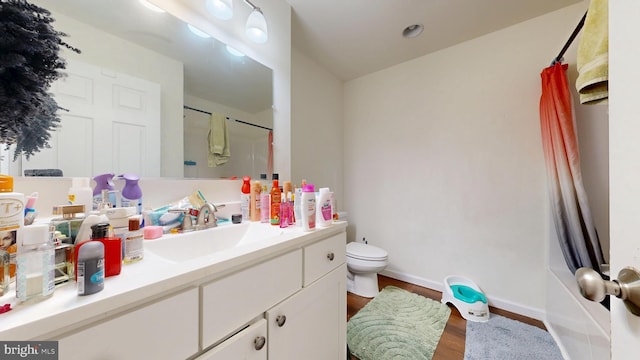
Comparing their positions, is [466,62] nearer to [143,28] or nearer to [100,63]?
[143,28]

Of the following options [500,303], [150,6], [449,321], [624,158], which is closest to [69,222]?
[150,6]

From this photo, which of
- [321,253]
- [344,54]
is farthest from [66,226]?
[344,54]

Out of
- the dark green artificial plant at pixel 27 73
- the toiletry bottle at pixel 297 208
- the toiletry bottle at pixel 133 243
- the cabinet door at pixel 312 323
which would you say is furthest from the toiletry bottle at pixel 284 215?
the dark green artificial plant at pixel 27 73

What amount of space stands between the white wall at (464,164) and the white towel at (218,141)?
1.55 meters

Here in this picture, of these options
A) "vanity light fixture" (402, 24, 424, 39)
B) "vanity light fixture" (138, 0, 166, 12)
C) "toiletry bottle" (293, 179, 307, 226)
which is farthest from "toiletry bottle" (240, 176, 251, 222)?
"vanity light fixture" (402, 24, 424, 39)

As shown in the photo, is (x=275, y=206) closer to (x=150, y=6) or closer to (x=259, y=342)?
(x=259, y=342)

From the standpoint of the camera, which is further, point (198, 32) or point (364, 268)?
point (364, 268)

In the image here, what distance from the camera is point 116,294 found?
39 centimetres

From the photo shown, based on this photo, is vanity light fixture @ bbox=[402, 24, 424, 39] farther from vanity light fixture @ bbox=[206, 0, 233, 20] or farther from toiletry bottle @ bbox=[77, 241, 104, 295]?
toiletry bottle @ bbox=[77, 241, 104, 295]

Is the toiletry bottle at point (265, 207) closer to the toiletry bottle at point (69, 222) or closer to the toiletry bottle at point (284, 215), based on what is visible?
the toiletry bottle at point (284, 215)

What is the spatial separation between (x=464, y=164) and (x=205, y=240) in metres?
1.95

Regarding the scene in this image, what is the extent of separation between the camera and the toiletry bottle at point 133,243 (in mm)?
555

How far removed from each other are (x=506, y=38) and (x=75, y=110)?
2563 millimetres

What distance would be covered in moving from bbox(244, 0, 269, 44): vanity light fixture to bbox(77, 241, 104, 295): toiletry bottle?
4.11 feet
